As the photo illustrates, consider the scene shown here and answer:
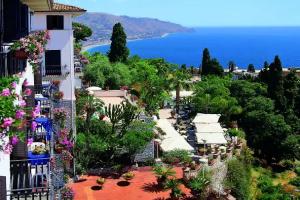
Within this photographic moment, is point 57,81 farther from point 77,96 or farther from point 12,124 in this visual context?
point 12,124

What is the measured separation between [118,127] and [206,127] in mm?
9910

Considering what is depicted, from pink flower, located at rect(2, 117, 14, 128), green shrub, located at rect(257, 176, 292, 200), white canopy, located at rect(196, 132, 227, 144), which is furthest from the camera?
white canopy, located at rect(196, 132, 227, 144)

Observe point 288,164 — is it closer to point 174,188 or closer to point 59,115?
point 174,188

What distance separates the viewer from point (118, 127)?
36469 millimetres

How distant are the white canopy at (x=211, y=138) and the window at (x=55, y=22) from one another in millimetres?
14489

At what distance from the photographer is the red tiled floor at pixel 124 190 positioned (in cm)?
3055

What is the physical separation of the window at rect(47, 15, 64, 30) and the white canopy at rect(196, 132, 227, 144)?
14489 millimetres

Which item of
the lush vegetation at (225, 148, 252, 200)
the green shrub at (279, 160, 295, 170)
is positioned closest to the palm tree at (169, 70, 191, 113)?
the green shrub at (279, 160, 295, 170)

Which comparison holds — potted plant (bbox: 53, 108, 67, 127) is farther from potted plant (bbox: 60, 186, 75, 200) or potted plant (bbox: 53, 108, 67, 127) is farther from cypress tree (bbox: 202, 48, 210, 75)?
cypress tree (bbox: 202, 48, 210, 75)

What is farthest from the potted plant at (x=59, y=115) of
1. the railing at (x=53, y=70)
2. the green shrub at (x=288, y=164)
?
the green shrub at (x=288, y=164)

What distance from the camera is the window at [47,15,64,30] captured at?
105 ft

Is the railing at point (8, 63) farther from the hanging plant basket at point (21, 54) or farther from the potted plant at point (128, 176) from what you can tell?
the potted plant at point (128, 176)

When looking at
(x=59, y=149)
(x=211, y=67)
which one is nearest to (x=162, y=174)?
(x=59, y=149)

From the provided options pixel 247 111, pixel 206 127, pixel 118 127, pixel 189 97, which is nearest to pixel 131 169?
pixel 118 127
